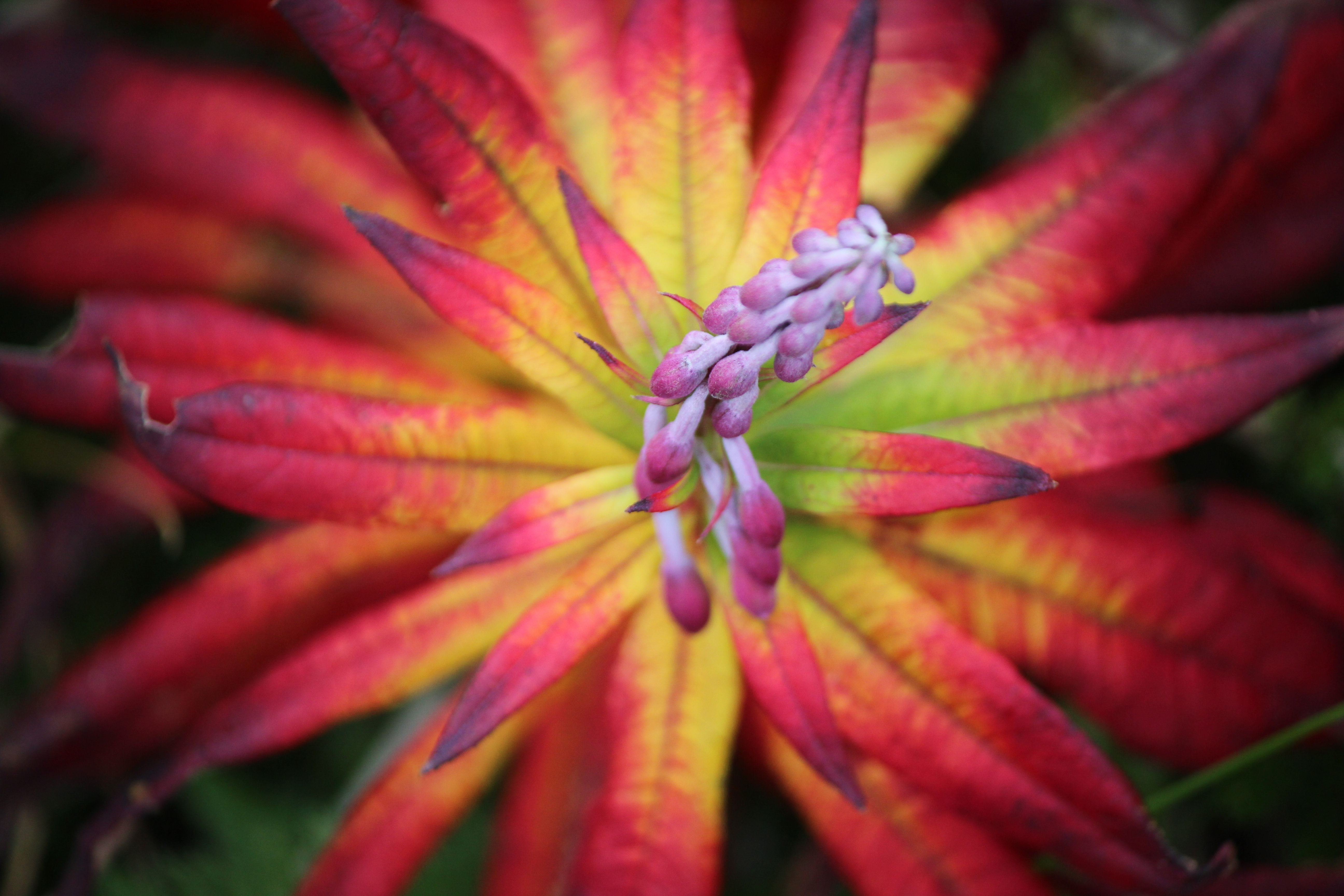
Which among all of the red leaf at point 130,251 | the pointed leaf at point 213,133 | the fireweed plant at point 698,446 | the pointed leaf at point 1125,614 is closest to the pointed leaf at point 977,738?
the fireweed plant at point 698,446

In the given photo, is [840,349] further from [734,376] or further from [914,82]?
[914,82]

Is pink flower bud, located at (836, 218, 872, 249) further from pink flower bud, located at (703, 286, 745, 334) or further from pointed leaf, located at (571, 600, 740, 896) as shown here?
pointed leaf, located at (571, 600, 740, 896)

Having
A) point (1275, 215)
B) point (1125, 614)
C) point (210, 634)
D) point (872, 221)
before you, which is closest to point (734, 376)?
point (872, 221)

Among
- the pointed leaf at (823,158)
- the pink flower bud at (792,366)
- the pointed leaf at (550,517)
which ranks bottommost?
the pointed leaf at (550,517)

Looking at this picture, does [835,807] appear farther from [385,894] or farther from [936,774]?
[385,894]

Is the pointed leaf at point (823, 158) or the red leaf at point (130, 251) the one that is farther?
the red leaf at point (130, 251)

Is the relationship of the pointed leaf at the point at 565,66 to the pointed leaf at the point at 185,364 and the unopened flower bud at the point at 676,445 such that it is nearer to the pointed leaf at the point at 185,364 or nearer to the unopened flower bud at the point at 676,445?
the pointed leaf at the point at 185,364

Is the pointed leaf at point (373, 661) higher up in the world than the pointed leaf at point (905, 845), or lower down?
higher up
